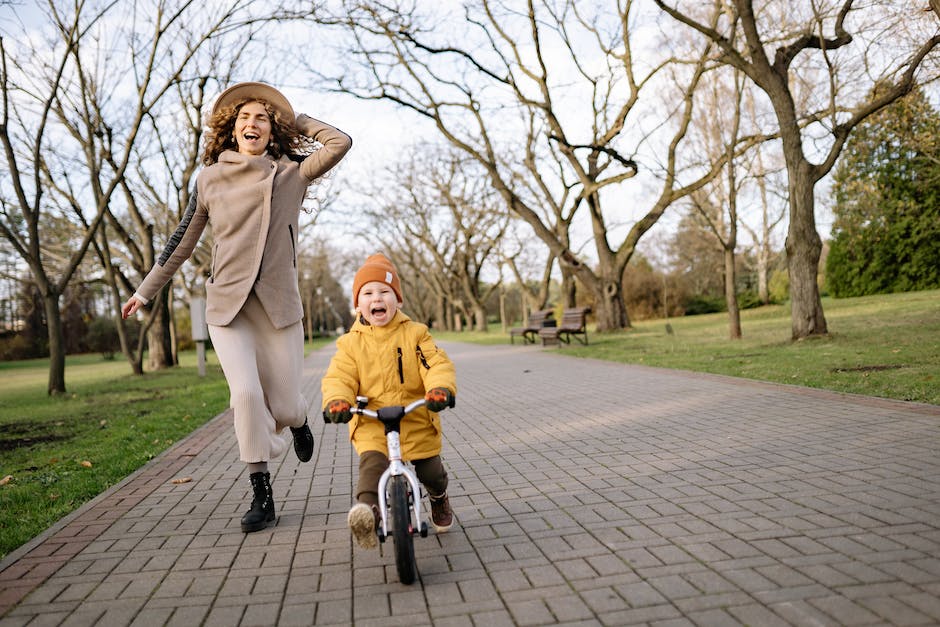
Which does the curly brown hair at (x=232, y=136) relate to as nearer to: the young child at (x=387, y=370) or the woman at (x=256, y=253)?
the woman at (x=256, y=253)

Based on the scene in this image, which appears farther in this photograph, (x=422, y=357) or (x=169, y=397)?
(x=169, y=397)

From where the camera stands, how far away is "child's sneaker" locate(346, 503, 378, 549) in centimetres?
308

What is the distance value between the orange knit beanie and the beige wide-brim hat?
1.22m

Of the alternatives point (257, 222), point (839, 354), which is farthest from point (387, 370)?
point (839, 354)

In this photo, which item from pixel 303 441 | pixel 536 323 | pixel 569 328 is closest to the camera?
pixel 303 441

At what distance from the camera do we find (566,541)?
3.65 meters

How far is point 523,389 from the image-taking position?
1093 cm

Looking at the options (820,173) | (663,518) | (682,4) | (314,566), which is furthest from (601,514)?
(682,4)

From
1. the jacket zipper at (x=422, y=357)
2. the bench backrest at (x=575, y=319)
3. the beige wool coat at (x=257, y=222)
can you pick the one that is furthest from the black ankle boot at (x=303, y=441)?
the bench backrest at (x=575, y=319)

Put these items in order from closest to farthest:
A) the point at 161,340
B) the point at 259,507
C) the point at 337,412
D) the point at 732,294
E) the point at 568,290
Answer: the point at 337,412, the point at 259,507, the point at 732,294, the point at 161,340, the point at 568,290

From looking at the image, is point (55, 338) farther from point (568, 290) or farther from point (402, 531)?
point (568, 290)

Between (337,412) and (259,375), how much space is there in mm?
1247

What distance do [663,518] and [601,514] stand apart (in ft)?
1.10

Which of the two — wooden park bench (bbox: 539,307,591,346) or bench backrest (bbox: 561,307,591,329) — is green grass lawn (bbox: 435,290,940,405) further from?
bench backrest (bbox: 561,307,591,329)
